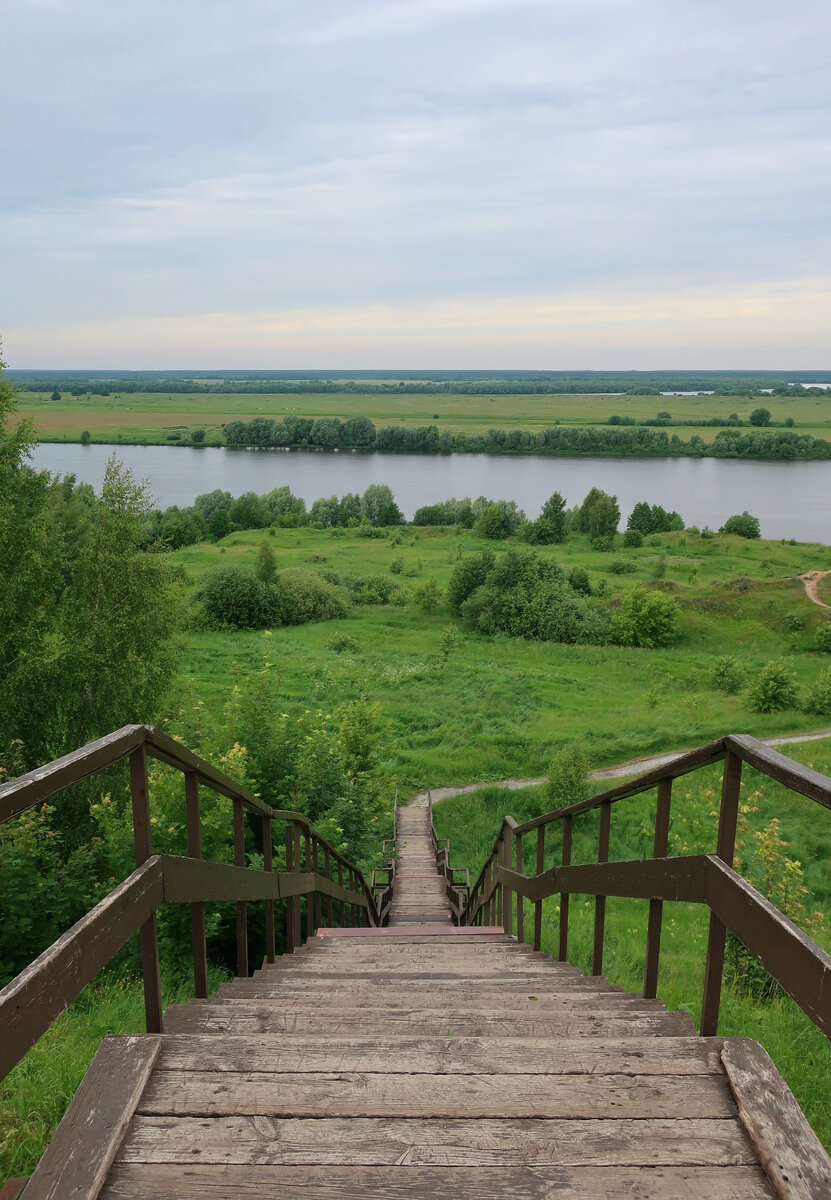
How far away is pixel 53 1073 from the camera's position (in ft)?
10.1

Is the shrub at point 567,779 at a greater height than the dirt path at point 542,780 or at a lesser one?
greater

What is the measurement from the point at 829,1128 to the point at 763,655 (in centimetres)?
3917

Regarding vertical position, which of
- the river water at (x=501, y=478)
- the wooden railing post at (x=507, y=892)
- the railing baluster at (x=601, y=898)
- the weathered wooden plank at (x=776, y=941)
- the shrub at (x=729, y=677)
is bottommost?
the shrub at (x=729, y=677)

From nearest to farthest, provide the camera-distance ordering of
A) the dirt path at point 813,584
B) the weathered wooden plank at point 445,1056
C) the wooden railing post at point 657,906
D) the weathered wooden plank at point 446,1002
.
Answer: the weathered wooden plank at point 445,1056
the weathered wooden plank at point 446,1002
the wooden railing post at point 657,906
the dirt path at point 813,584

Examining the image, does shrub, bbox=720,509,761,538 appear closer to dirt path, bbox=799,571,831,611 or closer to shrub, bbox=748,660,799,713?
dirt path, bbox=799,571,831,611

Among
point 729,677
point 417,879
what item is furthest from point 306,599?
point 417,879

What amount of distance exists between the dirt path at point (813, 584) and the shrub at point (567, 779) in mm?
33436

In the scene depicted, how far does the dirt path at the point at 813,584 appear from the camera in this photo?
149 ft

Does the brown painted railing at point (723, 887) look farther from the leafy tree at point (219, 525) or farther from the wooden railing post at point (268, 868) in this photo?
the leafy tree at point (219, 525)

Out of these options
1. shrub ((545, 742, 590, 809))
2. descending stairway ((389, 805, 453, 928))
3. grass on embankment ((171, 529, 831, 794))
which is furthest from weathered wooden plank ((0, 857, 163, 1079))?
shrub ((545, 742, 590, 809))

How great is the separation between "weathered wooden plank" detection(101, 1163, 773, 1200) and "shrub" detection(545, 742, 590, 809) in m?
15.4

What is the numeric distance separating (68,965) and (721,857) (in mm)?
1911

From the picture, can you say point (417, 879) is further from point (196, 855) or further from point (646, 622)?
point (646, 622)

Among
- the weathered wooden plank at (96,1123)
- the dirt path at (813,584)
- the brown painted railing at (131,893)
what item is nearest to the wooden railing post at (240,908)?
the brown painted railing at (131,893)
